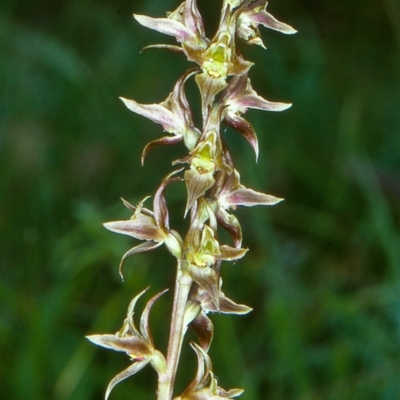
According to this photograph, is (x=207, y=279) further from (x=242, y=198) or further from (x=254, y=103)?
(x=254, y=103)

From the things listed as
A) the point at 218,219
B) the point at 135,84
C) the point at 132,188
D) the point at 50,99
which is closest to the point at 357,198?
the point at 132,188

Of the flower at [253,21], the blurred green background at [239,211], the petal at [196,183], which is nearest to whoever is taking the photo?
the petal at [196,183]

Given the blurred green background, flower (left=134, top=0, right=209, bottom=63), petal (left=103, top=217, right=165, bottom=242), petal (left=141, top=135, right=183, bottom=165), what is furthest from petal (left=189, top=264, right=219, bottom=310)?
the blurred green background

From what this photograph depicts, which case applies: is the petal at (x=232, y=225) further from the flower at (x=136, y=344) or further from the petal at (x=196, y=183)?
the flower at (x=136, y=344)

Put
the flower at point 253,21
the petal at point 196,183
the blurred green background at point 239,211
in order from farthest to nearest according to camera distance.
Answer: the blurred green background at point 239,211
the flower at point 253,21
the petal at point 196,183

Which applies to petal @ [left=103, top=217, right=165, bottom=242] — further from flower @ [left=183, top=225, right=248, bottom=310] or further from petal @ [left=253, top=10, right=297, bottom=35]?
petal @ [left=253, top=10, right=297, bottom=35]

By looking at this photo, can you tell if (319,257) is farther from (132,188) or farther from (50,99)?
(50,99)

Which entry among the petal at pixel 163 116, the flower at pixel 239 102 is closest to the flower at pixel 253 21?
the flower at pixel 239 102
